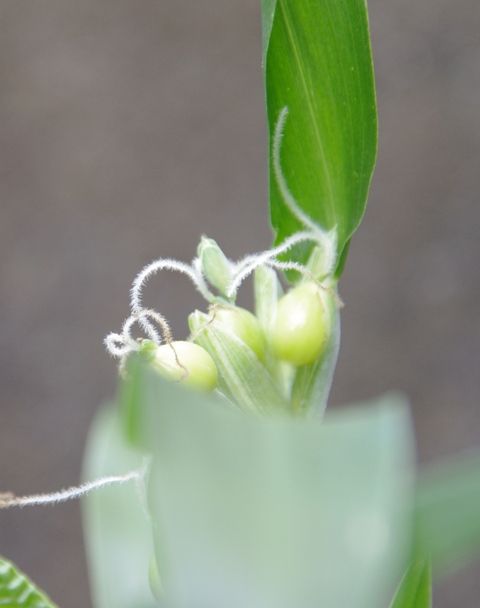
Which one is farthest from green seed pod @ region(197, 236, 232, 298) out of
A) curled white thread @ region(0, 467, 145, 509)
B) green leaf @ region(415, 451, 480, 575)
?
green leaf @ region(415, 451, 480, 575)

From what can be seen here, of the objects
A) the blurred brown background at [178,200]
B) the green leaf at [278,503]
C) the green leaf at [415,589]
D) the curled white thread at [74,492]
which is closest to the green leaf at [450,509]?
the green leaf at [278,503]

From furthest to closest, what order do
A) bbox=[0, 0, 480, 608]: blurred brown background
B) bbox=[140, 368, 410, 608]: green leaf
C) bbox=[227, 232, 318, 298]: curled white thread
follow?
bbox=[0, 0, 480, 608]: blurred brown background → bbox=[227, 232, 318, 298]: curled white thread → bbox=[140, 368, 410, 608]: green leaf

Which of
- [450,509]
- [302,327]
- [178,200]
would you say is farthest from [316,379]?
[178,200]

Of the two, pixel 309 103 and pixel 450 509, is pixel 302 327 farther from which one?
pixel 450 509

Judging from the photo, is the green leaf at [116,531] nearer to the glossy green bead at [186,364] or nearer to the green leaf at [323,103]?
the glossy green bead at [186,364]

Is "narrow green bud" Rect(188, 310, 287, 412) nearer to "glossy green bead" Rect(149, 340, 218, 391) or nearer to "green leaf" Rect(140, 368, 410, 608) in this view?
"glossy green bead" Rect(149, 340, 218, 391)
